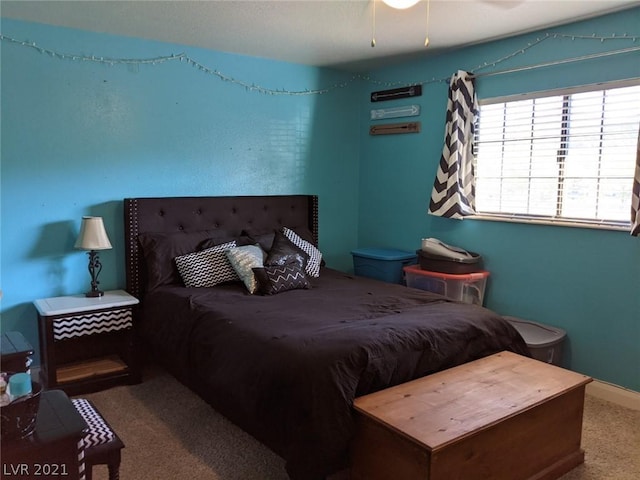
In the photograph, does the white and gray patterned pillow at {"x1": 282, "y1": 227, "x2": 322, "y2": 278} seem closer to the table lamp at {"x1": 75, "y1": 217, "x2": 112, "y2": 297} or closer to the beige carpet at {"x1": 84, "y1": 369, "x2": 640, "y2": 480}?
the beige carpet at {"x1": 84, "y1": 369, "x2": 640, "y2": 480}

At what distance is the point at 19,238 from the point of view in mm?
3199

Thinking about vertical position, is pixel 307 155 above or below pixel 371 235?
above

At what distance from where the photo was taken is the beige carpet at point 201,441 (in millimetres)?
2340

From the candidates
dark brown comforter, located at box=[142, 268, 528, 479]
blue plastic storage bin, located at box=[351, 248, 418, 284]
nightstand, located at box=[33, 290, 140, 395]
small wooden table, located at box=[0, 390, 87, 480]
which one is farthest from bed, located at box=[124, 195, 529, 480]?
small wooden table, located at box=[0, 390, 87, 480]

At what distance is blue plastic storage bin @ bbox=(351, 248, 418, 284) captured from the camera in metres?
4.10

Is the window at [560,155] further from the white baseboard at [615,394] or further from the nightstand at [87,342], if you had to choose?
the nightstand at [87,342]

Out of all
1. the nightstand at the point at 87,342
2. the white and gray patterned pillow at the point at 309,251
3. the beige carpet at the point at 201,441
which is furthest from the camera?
the white and gray patterned pillow at the point at 309,251

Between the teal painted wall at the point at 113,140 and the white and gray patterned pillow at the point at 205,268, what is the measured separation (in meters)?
0.50

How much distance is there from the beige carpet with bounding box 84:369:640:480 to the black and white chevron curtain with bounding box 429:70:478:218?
1556mm

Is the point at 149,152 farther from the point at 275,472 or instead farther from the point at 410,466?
the point at 410,466

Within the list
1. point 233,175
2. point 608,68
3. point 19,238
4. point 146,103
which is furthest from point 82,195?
point 608,68

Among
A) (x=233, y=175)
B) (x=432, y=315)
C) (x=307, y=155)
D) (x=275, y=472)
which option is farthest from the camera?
(x=307, y=155)

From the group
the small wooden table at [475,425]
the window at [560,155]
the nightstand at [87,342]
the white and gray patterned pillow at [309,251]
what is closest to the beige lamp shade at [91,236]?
the nightstand at [87,342]

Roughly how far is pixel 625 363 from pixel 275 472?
7.15ft
